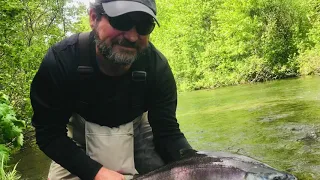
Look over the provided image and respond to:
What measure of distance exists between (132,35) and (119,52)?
0.16 metres

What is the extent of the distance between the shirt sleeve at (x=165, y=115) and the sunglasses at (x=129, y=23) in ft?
1.49

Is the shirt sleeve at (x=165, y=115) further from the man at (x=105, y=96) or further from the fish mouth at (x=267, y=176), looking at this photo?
the fish mouth at (x=267, y=176)

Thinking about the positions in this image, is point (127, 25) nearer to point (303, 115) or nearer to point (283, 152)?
point (283, 152)

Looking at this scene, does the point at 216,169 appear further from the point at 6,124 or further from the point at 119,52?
the point at 6,124

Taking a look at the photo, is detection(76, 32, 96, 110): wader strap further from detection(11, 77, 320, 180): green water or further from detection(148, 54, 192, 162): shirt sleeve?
detection(11, 77, 320, 180): green water

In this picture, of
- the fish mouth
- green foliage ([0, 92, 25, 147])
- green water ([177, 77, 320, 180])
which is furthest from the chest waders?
green water ([177, 77, 320, 180])

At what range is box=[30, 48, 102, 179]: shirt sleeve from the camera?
2.82 m

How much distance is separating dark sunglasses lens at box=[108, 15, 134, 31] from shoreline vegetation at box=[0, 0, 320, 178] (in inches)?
294

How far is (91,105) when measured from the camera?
300 centimetres

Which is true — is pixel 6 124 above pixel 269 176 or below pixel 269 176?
below

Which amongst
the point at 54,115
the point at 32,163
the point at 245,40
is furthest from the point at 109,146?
the point at 245,40

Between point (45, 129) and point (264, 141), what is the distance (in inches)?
176

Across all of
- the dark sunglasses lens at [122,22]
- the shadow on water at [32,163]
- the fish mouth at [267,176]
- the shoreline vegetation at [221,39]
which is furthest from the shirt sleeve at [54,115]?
the shoreline vegetation at [221,39]

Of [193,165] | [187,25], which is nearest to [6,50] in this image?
[193,165]
